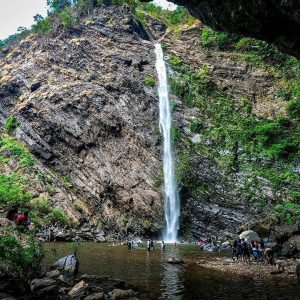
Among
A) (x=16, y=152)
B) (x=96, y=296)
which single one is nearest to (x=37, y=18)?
(x=16, y=152)

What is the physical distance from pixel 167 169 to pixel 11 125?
90.3 ft

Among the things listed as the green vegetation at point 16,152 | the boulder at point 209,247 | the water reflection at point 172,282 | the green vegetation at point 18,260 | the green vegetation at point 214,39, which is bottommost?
the boulder at point 209,247

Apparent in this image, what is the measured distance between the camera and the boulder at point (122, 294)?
1489 centimetres

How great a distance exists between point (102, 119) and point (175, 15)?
35.7 m

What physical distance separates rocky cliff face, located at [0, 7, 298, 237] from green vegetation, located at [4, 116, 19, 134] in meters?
0.84

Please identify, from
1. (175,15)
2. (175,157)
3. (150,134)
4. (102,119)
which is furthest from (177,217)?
(175,15)

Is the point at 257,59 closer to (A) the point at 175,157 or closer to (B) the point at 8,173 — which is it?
(A) the point at 175,157

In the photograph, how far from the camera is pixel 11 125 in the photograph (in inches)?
2329

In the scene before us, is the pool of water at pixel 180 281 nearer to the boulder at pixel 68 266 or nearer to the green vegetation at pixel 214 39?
the boulder at pixel 68 266

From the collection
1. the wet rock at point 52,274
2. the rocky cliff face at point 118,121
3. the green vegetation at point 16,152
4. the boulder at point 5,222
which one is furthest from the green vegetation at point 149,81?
the wet rock at point 52,274

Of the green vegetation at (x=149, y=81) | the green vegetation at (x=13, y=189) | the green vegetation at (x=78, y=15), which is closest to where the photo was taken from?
the green vegetation at (x=13, y=189)

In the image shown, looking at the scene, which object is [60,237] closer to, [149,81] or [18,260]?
[18,260]

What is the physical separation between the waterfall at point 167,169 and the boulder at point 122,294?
30.6 meters

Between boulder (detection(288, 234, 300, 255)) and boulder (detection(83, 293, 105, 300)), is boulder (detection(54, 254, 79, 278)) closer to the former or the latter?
boulder (detection(83, 293, 105, 300))
